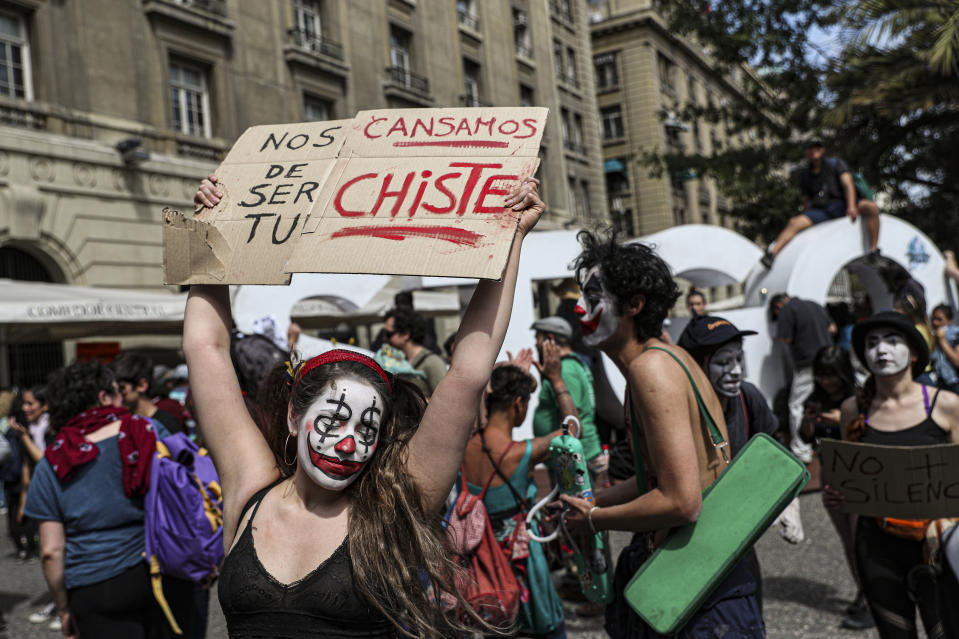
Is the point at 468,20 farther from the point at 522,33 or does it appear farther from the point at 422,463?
the point at 422,463

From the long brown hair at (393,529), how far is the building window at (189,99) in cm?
1604

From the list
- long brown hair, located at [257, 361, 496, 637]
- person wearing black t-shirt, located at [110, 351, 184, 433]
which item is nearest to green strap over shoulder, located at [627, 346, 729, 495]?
long brown hair, located at [257, 361, 496, 637]

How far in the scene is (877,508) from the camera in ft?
10.8

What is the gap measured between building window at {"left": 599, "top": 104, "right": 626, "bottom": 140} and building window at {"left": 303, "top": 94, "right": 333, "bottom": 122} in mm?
22873

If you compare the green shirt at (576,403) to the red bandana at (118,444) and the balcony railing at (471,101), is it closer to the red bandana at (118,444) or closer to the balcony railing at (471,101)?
the red bandana at (118,444)

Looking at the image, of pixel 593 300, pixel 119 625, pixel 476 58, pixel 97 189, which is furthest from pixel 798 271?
pixel 476 58

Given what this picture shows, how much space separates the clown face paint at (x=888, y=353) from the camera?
352cm

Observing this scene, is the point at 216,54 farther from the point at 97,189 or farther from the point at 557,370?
the point at 557,370

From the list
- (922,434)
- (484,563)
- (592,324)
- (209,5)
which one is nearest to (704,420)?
(592,324)

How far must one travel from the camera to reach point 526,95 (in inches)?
1147

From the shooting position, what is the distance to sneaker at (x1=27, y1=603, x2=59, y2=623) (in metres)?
6.16

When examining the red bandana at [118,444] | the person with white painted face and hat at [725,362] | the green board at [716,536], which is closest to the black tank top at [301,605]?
the green board at [716,536]

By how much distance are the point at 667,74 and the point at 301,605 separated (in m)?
43.7

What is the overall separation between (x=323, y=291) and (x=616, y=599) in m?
6.11
